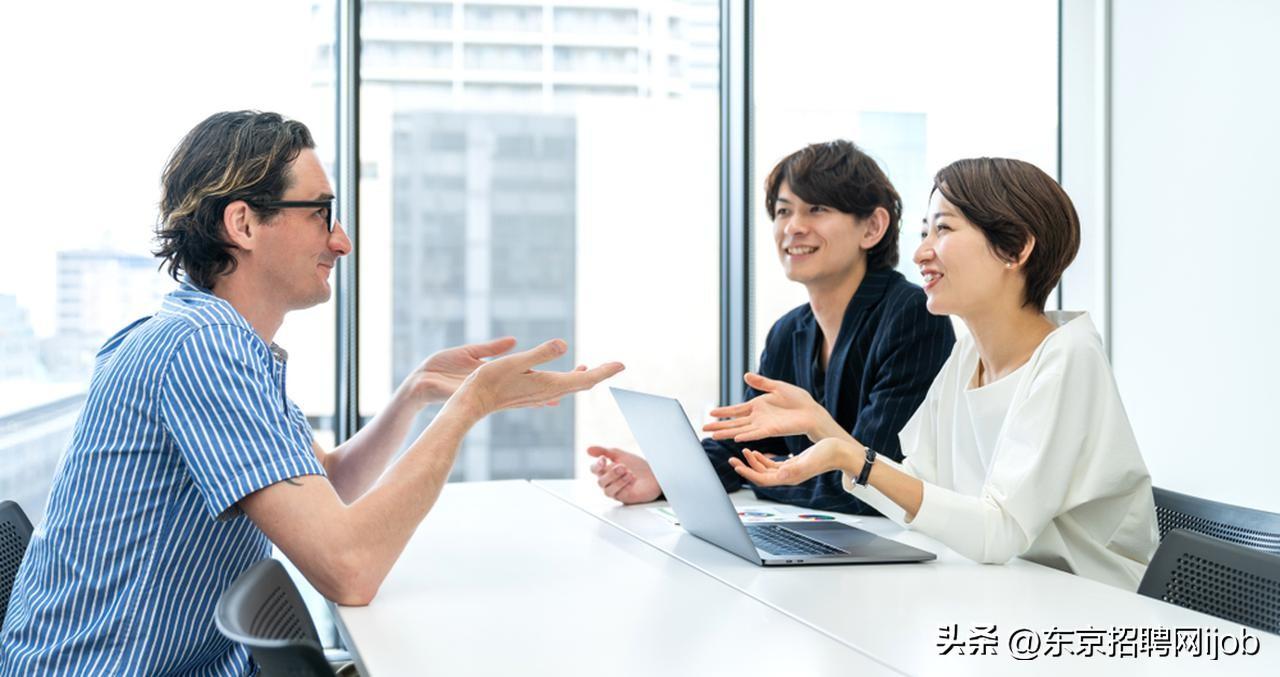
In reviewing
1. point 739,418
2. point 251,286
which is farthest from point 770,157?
point 251,286

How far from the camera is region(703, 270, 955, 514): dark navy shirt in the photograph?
7.70ft

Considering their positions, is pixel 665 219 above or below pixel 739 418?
above

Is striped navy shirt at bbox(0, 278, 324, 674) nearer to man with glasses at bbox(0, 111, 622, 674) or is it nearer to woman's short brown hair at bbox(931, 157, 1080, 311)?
man with glasses at bbox(0, 111, 622, 674)

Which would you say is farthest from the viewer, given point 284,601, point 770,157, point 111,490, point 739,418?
point 770,157

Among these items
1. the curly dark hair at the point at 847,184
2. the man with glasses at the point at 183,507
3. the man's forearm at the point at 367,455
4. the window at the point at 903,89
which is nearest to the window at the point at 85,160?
the man's forearm at the point at 367,455

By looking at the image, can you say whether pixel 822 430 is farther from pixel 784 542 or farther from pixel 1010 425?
pixel 1010 425

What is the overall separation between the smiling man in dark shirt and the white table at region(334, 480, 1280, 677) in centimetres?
34

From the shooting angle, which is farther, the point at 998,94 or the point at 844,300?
the point at 998,94

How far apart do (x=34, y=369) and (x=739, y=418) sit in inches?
86.6

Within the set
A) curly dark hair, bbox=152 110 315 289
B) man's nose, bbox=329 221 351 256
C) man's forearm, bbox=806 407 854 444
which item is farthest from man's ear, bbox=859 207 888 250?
curly dark hair, bbox=152 110 315 289

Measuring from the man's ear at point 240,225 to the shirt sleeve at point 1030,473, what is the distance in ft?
3.74

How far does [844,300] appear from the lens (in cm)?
271

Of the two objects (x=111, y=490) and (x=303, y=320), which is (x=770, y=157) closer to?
(x=303, y=320)

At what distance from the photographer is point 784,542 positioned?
1.92m
